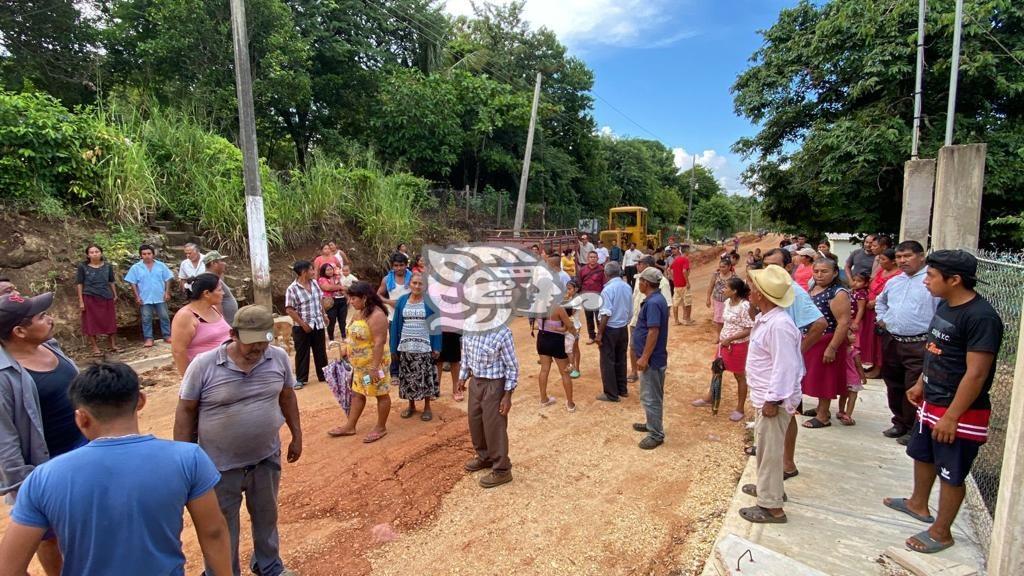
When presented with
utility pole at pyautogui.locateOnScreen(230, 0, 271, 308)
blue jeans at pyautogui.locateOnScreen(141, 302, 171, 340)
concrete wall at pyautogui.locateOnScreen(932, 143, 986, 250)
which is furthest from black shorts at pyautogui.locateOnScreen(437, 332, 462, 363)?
concrete wall at pyautogui.locateOnScreen(932, 143, 986, 250)

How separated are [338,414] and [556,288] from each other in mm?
3121

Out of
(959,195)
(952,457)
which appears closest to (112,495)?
(952,457)

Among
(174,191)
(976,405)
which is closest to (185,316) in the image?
(976,405)

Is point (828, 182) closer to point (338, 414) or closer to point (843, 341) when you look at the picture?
point (843, 341)

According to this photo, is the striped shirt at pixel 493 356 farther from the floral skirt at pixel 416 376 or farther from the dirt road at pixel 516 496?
the floral skirt at pixel 416 376

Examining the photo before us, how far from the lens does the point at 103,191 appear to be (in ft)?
26.9

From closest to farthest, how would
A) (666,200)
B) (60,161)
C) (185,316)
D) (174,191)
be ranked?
1. (185,316)
2. (60,161)
3. (174,191)
4. (666,200)

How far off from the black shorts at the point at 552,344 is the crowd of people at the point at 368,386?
0.02 meters

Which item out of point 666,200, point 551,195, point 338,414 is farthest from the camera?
point 666,200

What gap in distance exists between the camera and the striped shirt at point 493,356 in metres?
3.86

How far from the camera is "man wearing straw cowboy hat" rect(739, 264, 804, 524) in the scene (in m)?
3.17

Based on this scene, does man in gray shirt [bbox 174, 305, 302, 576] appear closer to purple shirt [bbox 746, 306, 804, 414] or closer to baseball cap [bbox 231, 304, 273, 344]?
baseball cap [bbox 231, 304, 273, 344]

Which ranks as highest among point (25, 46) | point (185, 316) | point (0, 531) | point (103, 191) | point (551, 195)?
point (25, 46)

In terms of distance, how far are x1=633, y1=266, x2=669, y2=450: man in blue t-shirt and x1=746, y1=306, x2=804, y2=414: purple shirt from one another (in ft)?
4.29
